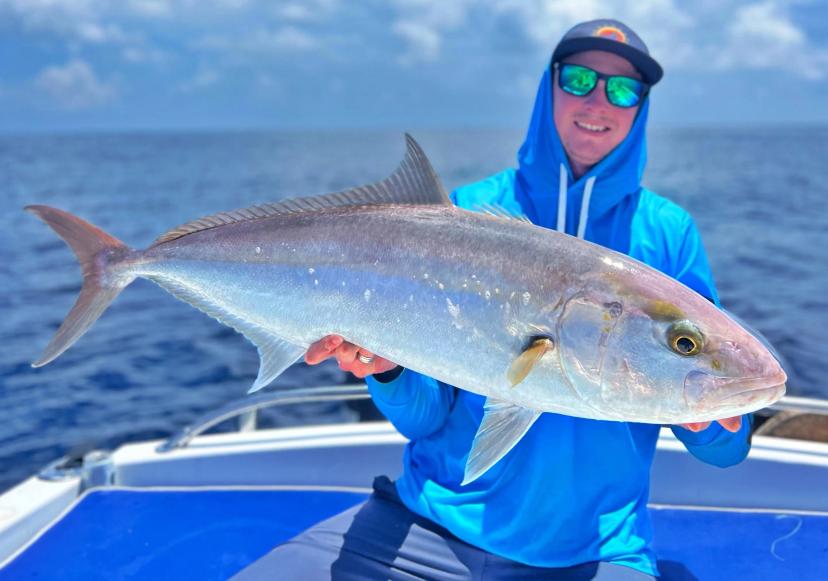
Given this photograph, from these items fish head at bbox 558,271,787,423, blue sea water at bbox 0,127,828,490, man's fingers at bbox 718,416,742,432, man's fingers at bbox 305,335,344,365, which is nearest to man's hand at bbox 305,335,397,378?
man's fingers at bbox 305,335,344,365

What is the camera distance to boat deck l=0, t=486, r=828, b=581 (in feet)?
10.9

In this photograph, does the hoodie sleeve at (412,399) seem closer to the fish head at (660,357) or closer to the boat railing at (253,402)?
the fish head at (660,357)

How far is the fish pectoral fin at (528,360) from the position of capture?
204 centimetres

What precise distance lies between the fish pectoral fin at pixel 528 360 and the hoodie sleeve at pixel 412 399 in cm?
73

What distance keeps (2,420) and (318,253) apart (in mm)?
7359

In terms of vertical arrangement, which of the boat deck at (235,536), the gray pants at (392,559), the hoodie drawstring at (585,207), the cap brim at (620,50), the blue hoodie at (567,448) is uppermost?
the cap brim at (620,50)

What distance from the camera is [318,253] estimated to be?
2.46m

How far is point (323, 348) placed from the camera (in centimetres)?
251

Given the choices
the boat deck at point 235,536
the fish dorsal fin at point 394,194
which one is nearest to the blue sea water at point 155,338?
the boat deck at point 235,536

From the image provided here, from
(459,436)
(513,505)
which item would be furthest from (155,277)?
(513,505)

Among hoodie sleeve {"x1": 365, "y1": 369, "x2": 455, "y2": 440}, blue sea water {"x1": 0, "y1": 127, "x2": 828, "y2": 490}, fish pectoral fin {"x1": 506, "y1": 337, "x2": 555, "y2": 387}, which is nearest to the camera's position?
fish pectoral fin {"x1": 506, "y1": 337, "x2": 555, "y2": 387}

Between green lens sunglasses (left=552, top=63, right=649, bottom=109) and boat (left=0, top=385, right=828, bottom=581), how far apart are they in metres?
1.71

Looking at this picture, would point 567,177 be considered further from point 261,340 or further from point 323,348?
point 261,340

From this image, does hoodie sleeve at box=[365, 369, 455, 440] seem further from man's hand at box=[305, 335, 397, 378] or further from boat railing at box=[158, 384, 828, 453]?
boat railing at box=[158, 384, 828, 453]
